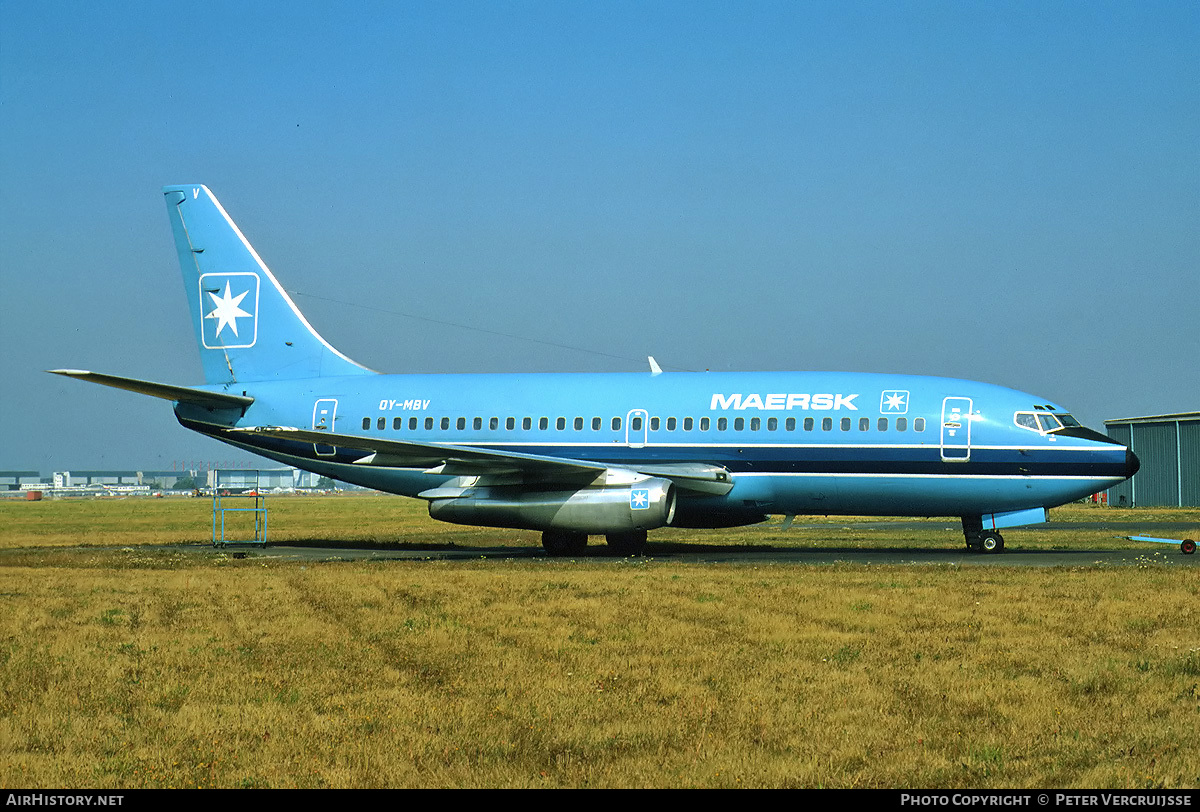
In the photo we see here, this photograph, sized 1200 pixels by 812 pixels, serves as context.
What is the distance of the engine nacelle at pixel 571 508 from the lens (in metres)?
25.6

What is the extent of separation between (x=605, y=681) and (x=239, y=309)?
23.7 meters

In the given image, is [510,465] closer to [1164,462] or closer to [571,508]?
[571,508]

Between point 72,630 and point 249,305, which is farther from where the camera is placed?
point 249,305

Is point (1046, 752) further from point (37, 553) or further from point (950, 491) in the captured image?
point (37, 553)

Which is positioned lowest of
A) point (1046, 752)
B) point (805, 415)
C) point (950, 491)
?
point (1046, 752)

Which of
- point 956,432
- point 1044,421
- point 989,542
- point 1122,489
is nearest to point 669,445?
point 956,432

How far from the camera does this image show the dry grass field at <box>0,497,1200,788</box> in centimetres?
788

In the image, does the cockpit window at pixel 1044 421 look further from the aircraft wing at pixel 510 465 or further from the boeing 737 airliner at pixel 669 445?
the aircraft wing at pixel 510 465

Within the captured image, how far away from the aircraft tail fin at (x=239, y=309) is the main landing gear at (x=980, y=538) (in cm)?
1574

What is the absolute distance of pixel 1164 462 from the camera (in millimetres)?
68625

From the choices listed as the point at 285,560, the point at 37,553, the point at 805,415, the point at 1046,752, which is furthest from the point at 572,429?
the point at 1046,752

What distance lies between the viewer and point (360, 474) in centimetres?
3059

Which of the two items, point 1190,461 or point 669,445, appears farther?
point 1190,461

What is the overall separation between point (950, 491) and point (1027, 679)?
613 inches
